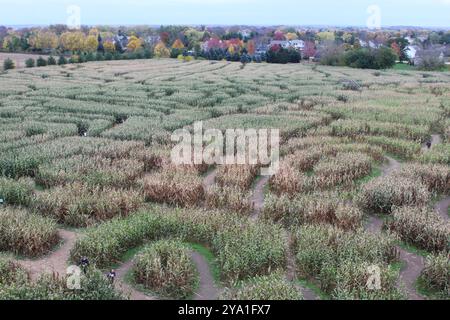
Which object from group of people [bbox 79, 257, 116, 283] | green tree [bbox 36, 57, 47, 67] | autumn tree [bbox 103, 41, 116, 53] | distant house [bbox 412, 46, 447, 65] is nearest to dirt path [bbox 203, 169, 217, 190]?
group of people [bbox 79, 257, 116, 283]

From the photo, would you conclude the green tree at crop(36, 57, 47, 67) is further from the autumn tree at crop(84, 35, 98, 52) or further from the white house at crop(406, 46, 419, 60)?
the white house at crop(406, 46, 419, 60)

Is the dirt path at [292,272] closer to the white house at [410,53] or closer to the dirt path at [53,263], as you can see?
the dirt path at [53,263]

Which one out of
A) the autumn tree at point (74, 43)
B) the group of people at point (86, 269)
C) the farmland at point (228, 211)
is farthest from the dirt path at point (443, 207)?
the autumn tree at point (74, 43)

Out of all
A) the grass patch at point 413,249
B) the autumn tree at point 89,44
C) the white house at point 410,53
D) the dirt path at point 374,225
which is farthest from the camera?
the autumn tree at point 89,44

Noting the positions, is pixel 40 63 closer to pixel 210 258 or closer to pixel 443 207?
pixel 210 258
